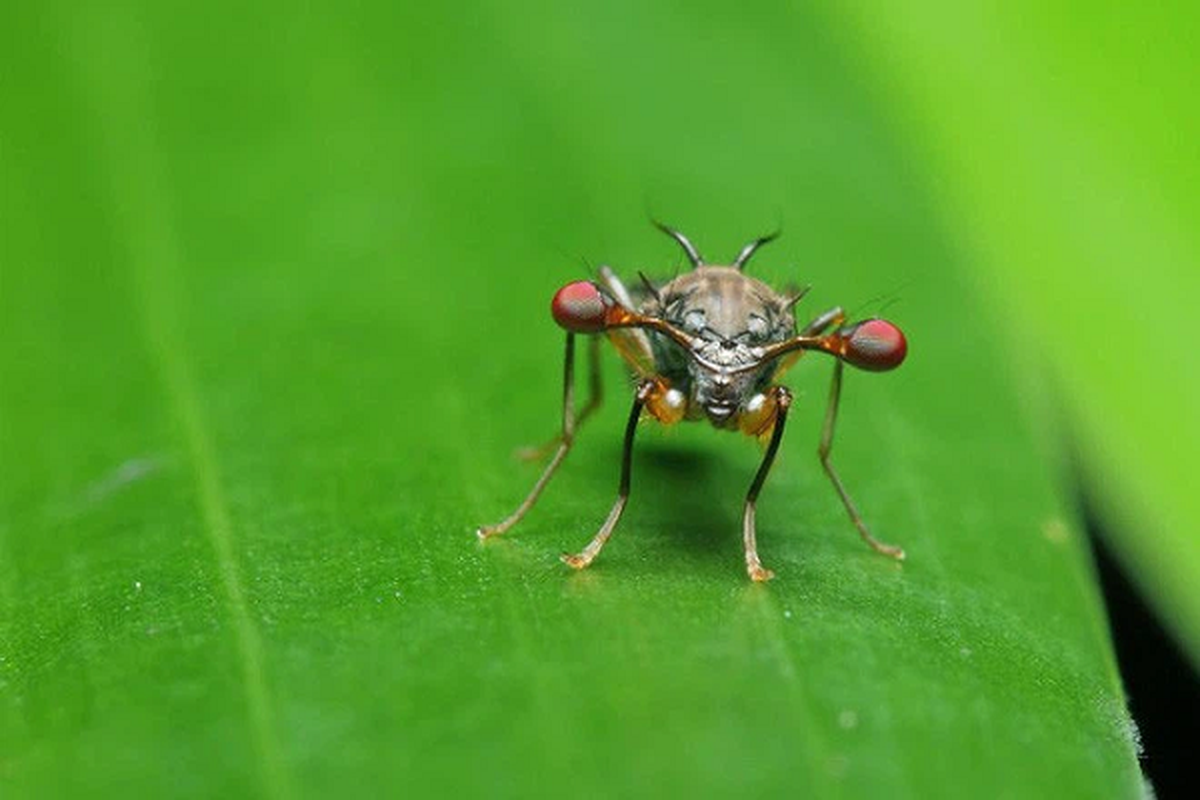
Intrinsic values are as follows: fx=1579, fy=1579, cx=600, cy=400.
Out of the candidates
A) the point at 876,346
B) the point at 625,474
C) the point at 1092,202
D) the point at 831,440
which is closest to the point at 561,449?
the point at 625,474

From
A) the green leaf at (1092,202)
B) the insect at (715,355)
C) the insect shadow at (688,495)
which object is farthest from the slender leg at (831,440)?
the green leaf at (1092,202)

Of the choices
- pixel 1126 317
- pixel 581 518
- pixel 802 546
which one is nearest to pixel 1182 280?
pixel 1126 317

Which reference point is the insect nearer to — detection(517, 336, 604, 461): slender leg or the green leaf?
detection(517, 336, 604, 461): slender leg

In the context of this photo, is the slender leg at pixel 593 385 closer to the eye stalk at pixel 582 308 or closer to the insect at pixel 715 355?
the insect at pixel 715 355

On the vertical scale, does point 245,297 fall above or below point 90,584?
above

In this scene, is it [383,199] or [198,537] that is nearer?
[198,537]

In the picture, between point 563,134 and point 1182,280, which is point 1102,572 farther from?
point 563,134

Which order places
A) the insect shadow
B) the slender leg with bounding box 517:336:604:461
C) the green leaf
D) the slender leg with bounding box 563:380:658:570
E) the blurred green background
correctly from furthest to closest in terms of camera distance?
the slender leg with bounding box 517:336:604:461, the green leaf, the insect shadow, the slender leg with bounding box 563:380:658:570, the blurred green background

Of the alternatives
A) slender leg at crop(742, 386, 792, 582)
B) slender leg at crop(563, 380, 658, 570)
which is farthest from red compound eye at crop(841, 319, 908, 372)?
slender leg at crop(563, 380, 658, 570)
